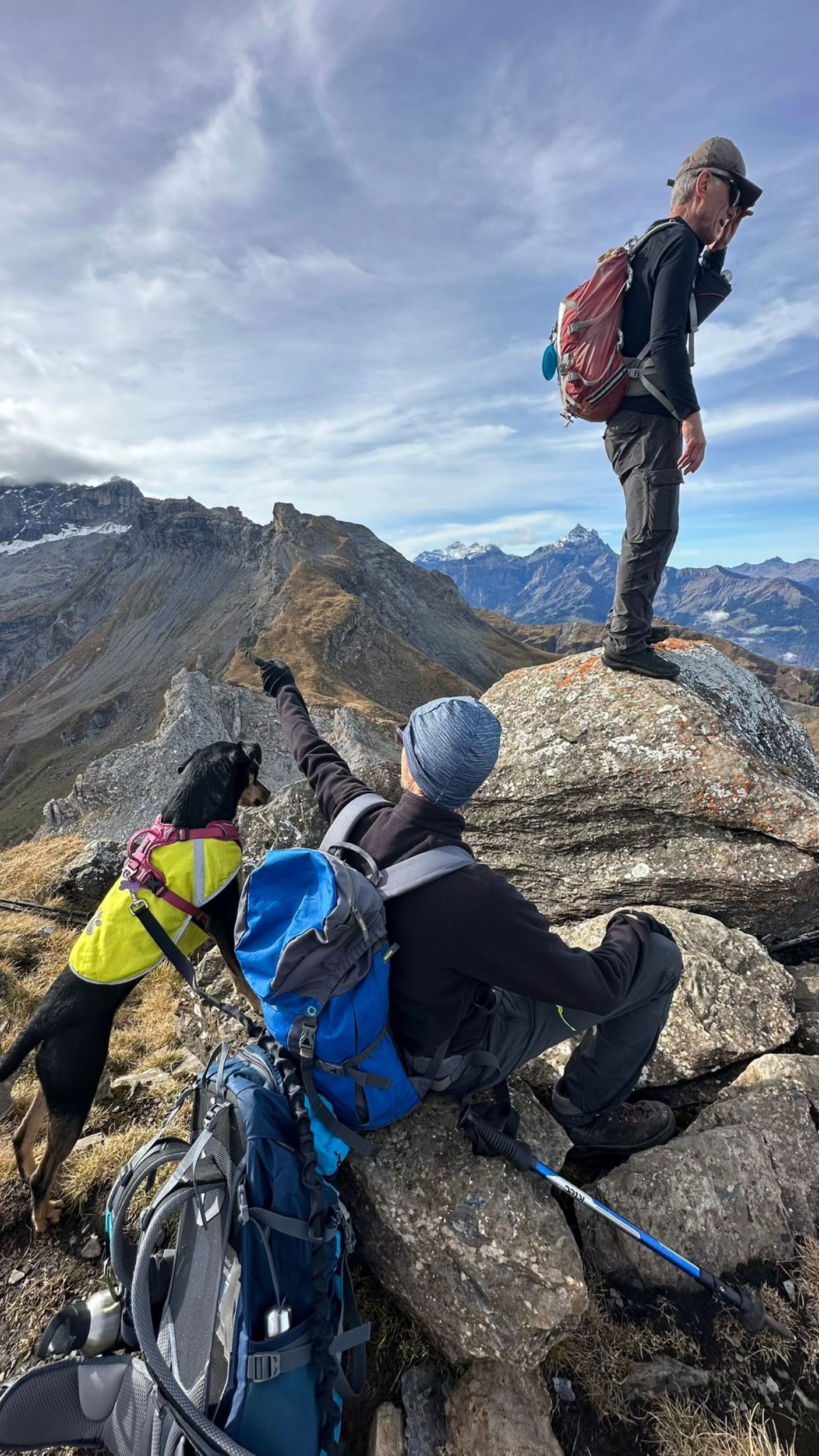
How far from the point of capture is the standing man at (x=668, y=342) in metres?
5.08

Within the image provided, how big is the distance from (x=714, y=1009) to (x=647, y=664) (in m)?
3.67

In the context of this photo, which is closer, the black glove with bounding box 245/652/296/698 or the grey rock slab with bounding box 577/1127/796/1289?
the grey rock slab with bounding box 577/1127/796/1289

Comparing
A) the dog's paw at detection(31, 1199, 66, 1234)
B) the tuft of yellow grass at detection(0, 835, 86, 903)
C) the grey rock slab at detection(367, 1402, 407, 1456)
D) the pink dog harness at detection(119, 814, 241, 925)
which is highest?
the pink dog harness at detection(119, 814, 241, 925)

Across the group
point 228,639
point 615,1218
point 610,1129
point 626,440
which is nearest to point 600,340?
point 626,440

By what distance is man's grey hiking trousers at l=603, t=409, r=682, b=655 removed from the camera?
19.2ft

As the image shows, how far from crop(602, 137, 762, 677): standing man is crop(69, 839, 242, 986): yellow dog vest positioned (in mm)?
4961

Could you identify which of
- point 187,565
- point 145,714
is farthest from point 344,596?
point 187,565

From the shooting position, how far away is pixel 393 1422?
3.38 meters

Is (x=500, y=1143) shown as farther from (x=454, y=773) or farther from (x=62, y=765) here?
(x=62, y=765)

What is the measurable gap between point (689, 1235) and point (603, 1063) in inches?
41.6

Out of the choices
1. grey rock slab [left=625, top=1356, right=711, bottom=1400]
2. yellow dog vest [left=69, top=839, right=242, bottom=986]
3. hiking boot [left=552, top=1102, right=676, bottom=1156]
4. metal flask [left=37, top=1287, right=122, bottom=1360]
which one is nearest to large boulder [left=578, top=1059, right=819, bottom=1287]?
hiking boot [left=552, top=1102, right=676, bottom=1156]

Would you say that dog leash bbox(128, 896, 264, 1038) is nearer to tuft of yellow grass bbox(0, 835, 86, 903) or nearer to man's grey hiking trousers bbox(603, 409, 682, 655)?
man's grey hiking trousers bbox(603, 409, 682, 655)

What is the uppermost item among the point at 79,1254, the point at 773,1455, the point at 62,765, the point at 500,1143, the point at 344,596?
the point at 344,596

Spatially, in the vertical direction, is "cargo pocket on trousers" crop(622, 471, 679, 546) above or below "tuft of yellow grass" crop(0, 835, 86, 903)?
above
